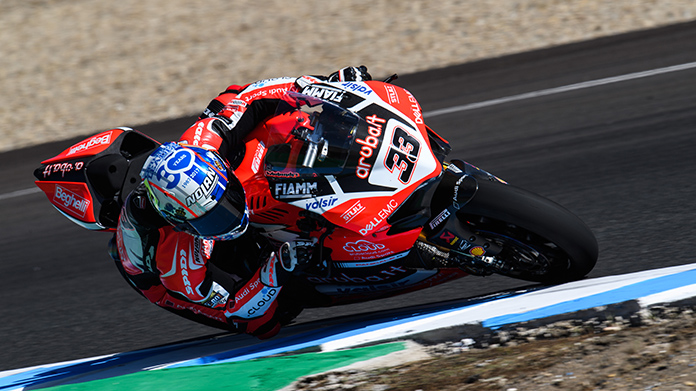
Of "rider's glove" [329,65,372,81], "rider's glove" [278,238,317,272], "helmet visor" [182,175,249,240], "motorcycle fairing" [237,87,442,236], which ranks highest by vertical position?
"rider's glove" [329,65,372,81]

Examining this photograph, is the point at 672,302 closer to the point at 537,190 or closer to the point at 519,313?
the point at 519,313

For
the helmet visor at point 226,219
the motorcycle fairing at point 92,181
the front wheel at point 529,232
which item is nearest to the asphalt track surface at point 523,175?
the front wheel at point 529,232

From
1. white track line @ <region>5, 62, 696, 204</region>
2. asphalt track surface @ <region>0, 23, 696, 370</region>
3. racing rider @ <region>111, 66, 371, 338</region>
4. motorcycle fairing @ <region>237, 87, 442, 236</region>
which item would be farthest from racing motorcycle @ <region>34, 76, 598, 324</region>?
white track line @ <region>5, 62, 696, 204</region>

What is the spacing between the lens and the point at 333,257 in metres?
3.74

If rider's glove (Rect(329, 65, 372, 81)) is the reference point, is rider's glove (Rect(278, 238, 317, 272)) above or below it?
below

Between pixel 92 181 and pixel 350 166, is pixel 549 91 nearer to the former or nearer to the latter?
pixel 350 166

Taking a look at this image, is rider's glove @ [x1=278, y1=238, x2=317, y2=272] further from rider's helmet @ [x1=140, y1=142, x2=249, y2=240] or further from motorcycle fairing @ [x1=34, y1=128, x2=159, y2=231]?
motorcycle fairing @ [x1=34, y1=128, x2=159, y2=231]

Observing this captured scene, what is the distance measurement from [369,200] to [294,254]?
46 cm

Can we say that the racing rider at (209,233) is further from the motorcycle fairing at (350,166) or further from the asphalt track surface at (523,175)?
the asphalt track surface at (523,175)

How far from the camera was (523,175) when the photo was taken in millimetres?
5832

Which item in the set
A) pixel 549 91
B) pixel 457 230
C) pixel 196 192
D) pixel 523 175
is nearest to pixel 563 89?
pixel 549 91

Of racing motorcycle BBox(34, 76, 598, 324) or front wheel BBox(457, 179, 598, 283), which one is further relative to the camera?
front wheel BBox(457, 179, 598, 283)

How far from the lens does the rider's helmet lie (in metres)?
3.27

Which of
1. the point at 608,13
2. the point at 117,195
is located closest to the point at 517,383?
the point at 117,195
